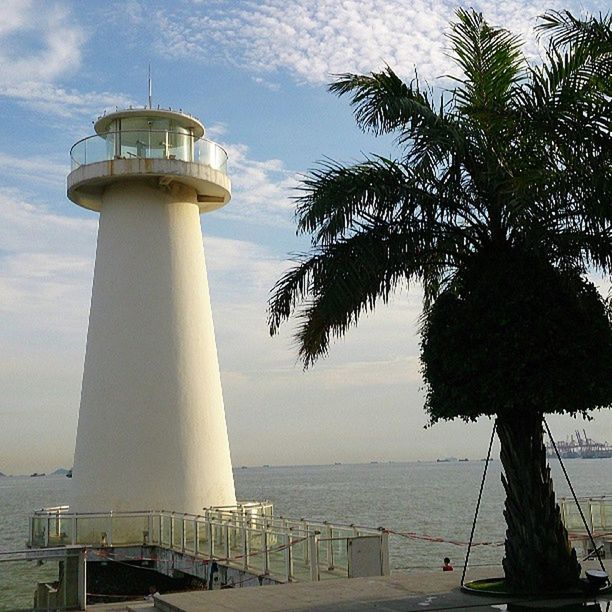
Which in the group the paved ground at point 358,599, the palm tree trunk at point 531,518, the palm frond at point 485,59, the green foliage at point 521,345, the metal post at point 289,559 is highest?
the palm frond at point 485,59

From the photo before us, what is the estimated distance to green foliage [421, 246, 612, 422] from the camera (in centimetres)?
1106

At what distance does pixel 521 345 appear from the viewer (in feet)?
36.5

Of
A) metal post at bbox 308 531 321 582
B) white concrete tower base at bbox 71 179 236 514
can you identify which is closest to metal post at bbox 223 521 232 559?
metal post at bbox 308 531 321 582

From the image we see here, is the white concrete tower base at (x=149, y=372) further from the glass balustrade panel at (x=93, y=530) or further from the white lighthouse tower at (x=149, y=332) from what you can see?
the glass balustrade panel at (x=93, y=530)

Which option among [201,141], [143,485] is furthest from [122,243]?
[143,485]

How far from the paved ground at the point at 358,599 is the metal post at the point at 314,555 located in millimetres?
972

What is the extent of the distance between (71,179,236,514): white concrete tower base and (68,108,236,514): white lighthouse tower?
0.09 ft

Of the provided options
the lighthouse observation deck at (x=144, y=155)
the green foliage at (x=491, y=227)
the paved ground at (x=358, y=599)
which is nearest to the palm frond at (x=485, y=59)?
the green foliage at (x=491, y=227)

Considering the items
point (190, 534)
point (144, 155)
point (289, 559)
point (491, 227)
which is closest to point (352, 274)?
point (491, 227)

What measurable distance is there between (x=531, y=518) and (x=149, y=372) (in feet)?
44.8

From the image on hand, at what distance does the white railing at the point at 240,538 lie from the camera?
47.1ft

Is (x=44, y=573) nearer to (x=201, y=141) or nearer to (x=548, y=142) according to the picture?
(x=201, y=141)

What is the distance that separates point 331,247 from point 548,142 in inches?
123

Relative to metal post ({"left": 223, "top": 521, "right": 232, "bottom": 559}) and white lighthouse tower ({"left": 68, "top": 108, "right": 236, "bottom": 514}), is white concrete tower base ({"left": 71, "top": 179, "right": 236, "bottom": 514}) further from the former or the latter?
metal post ({"left": 223, "top": 521, "right": 232, "bottom": 559})
